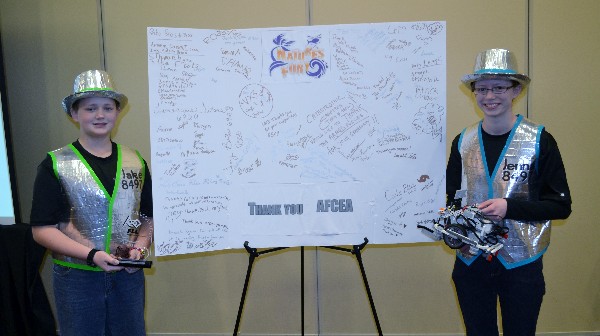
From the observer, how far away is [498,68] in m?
1.93

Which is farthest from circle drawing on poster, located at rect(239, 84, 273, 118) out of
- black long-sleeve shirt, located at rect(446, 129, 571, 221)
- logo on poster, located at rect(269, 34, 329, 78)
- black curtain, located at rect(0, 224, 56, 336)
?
black curtain, located at rect(0, 224, 56, 336)

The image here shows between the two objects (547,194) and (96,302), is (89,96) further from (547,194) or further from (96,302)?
(547,194)

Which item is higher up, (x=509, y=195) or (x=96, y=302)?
(x=509, y=195)

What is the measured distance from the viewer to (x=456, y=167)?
2.19m

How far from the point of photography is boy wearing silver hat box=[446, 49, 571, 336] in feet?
6.21

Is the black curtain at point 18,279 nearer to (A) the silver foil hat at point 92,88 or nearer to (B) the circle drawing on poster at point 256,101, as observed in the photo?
(A) the silver foil hat at point 92,88

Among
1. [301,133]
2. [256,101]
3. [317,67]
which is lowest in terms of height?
[301,133]

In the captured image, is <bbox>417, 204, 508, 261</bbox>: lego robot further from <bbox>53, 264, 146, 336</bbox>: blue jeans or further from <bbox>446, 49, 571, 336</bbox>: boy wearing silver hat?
<bbox>53, 264, 146, 336</bbox>: blue jeans

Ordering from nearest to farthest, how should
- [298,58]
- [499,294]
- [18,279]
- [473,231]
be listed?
1. [473,231]
2. [499,294]
3. [298,58]
4. [18,279]

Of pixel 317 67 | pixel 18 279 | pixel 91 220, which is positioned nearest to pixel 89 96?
pixel 91 220

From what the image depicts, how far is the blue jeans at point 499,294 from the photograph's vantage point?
191 cm

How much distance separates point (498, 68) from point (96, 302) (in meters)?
2.10

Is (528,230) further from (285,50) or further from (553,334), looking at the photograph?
(553,334)

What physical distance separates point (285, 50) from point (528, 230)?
1.47 metres
